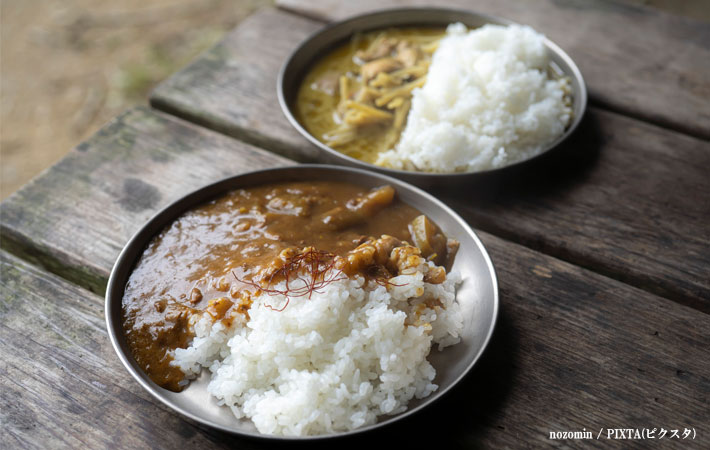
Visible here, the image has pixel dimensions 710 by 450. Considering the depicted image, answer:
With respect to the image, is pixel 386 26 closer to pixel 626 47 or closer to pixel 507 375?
pixel 626 47

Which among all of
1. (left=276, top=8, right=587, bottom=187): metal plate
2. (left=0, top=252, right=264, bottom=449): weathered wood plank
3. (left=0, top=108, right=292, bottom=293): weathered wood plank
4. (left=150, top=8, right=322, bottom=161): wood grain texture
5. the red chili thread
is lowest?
(left=0, top=252, right=264, bottom=449): weathered wood plank

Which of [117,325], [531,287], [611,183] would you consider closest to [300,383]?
[117,325]

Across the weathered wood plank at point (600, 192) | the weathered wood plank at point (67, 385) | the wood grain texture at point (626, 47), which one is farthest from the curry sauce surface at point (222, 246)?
the wood grain texture at point (626, 47)

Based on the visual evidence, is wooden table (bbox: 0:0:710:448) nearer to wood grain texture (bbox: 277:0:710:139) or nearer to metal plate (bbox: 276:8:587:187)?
wood grain texture (bbox: 277:0:710:139)

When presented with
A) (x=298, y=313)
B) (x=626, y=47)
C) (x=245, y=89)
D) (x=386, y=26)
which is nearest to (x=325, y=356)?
(x=298, y=313)

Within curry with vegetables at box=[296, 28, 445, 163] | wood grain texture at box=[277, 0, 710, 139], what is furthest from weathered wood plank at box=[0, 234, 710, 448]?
wood grain texture at box=[277, 0, 710, 139]

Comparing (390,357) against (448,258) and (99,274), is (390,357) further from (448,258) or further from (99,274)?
(99,274)
